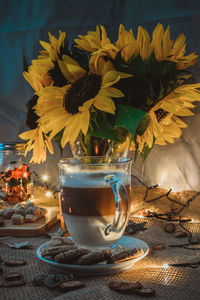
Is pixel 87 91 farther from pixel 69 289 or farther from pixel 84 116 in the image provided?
pixel 69 289

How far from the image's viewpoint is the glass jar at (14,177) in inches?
36.4

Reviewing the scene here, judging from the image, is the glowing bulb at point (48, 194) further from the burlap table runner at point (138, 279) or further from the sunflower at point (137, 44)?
the sunflower at point (137, 44)

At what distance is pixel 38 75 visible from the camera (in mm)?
629

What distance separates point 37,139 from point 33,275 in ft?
A: 0.89

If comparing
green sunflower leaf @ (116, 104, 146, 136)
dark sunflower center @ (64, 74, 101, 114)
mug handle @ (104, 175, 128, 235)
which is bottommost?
mug handle @ (104, 175, 128, 235)

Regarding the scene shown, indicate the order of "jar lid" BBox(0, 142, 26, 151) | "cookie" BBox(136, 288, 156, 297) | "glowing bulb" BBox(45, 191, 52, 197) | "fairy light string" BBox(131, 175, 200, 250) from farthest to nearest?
1. "glowing bulb" BBox(45, 191, 52, 197)
2. "jar lid" BBox(0, 142, 26, 151)
3. "fairy light string" BBox(131, 175, 200, 250)
4. "cookie" BBox(136, 288, 156, 297)

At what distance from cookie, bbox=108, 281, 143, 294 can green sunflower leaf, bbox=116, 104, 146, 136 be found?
0.21m

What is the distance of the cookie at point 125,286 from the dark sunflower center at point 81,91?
27cm

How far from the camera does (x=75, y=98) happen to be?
1.87ft

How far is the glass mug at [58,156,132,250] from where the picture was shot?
1.70 feet

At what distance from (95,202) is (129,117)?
0.45 feet

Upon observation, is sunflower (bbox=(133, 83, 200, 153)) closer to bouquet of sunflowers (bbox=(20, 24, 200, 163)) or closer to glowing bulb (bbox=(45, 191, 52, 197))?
bouquet of sunflowers (bbox=(20, 24, 200, 163))

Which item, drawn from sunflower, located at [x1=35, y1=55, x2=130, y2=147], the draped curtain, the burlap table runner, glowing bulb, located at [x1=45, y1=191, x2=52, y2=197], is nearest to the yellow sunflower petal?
sunflower, located at [x1=35, y1=55, x2=130, y2=147]

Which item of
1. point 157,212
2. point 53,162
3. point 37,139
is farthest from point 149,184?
point 37,139
